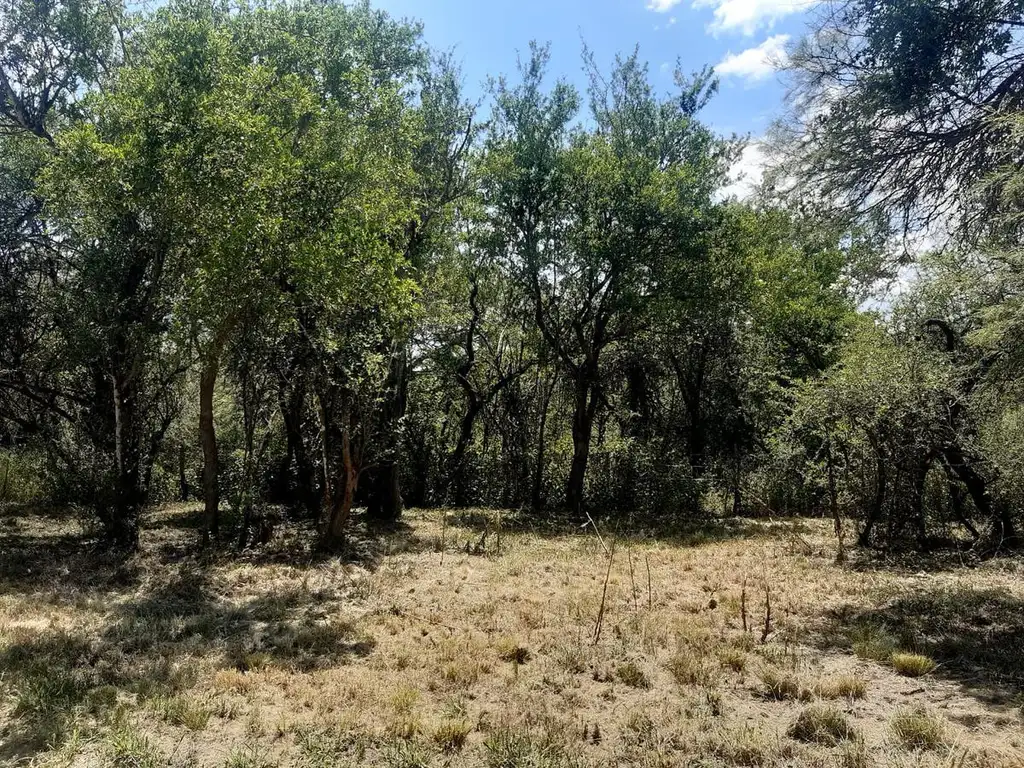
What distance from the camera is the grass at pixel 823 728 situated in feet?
15.5

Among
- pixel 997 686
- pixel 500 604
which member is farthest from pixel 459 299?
pixel 997 686

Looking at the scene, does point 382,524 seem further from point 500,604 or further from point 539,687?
point 539,687

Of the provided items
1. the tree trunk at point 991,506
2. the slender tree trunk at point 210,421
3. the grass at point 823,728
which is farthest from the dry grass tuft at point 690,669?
the tree trunk at point 991,506

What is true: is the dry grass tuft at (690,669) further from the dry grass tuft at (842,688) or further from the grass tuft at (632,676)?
the dry grass tuft at (842,688)

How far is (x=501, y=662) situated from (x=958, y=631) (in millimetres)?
4718

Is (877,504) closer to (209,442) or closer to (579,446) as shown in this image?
A: (579,446)

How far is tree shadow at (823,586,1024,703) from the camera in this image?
19.2 ft

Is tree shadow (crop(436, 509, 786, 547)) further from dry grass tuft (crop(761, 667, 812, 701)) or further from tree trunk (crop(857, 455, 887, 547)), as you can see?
dry grass tuft (crop(761, 667, 812, 701))

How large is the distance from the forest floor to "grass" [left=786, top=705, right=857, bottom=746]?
0.02 m

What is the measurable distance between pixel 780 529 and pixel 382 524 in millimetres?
8449

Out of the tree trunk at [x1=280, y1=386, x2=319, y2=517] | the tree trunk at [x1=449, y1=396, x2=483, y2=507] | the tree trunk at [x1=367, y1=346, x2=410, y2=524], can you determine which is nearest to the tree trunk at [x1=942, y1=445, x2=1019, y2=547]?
the tree trunk at [x1=367, y1=346, x2=410, y2=524]

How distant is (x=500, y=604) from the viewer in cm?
839

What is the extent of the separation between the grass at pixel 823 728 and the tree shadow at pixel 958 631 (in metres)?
1.42

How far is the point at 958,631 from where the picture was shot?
23.4 ft
